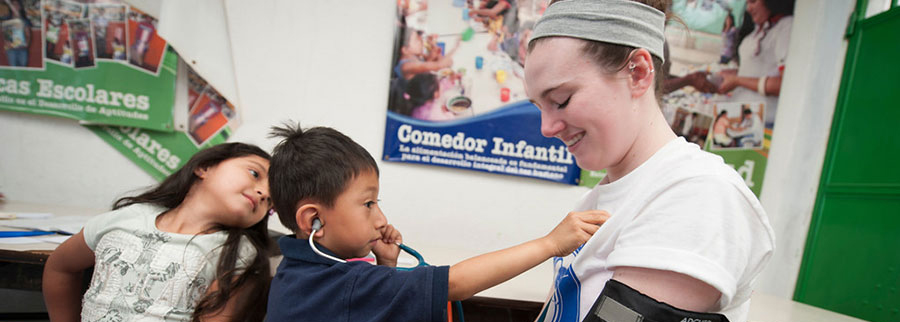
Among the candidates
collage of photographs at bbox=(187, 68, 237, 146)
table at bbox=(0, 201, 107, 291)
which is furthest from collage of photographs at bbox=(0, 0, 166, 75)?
table at bbox=(0, 201, 107, 291)

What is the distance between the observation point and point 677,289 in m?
0.58

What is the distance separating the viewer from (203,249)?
4.42 ft

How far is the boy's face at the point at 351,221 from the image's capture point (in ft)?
3.43

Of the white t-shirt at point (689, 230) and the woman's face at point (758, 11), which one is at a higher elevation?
the woman's face at point (758, 11)

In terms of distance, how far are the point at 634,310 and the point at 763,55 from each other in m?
2.45

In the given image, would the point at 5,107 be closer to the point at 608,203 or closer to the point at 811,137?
the point at 608,203

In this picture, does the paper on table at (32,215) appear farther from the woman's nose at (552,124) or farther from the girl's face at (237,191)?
the woman's nose at (552,124)

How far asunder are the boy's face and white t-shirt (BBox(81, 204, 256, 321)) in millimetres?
484

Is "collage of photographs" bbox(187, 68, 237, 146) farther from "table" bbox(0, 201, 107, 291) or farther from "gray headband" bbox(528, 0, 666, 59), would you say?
"gray headband" bbox(528, 0, 666, 59)

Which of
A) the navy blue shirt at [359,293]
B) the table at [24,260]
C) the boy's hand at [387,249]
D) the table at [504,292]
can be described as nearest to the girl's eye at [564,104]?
the navy blue shirt at [359,293]

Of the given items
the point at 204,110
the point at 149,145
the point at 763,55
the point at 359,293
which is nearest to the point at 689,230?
the point at 359,293

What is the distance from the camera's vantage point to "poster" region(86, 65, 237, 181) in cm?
232

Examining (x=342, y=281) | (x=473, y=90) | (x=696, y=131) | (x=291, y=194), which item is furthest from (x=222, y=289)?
(x=696, y=131)

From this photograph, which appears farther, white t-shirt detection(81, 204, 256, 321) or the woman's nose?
white t-shirt detection(81, 204, 256, 321)
